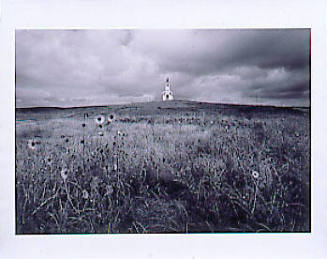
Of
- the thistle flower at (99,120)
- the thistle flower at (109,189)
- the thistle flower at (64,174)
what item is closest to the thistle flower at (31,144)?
the thistle flower at (64,174)

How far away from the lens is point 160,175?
10.6ft

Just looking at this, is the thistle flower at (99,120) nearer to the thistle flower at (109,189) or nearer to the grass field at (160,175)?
the grass field at (160,175)

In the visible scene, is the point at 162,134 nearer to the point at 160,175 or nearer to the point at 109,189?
the point at 160,175

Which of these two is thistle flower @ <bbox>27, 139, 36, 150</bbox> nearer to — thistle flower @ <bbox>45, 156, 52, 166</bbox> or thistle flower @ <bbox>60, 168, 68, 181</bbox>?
thistle flower @ <bbox>45, 156, 52, 166</bbox>

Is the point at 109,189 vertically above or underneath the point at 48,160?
underneath

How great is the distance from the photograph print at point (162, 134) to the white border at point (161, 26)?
0.27 ft

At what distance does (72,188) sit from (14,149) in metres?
0.69

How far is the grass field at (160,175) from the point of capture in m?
3.21

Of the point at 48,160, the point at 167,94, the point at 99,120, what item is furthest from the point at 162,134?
the point at 48,160

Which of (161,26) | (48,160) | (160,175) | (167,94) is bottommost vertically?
(160,175)

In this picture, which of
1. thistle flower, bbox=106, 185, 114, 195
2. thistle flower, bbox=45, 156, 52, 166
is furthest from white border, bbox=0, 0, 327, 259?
thistle flower, bbox=106, 185, 114, 195

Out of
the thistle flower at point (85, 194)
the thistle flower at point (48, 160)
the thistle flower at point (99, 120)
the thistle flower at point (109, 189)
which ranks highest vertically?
the thistle flower at point (99, 120)

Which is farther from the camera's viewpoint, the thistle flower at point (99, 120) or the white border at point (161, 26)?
the thistle flower at point (99, 120)

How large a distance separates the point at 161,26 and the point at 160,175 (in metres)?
1.51
